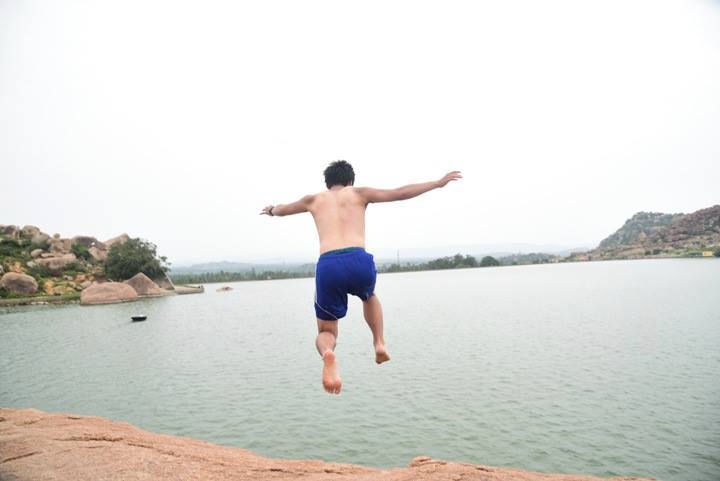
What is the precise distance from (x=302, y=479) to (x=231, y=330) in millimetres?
35061

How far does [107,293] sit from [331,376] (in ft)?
249

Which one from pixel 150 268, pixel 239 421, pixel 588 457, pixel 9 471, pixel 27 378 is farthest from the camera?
pixel 150 268

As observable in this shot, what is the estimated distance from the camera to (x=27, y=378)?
23.6 meters

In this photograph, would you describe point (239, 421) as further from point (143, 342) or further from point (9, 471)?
point (143, 342)

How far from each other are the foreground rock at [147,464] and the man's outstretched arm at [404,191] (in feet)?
18.0

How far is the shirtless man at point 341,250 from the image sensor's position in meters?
4.52

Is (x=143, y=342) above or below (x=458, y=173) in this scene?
below

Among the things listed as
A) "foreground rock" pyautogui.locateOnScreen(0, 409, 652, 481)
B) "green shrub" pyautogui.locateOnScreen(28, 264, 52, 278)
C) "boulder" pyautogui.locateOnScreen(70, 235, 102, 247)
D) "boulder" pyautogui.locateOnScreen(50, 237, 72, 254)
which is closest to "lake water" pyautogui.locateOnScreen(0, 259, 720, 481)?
"foreground rock" pyautogui.locateOnScreen(0, 409, 652, 481)

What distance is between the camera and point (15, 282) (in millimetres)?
64875

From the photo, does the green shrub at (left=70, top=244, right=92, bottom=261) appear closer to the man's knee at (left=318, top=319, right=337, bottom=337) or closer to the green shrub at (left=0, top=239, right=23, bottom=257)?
the green shrub at (left=0, top=239, right=23, bottom=257)

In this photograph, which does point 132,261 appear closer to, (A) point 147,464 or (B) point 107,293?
(B) point 107,293

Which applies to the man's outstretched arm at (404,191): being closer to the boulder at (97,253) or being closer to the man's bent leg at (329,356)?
the man's bent leg at (329,356)

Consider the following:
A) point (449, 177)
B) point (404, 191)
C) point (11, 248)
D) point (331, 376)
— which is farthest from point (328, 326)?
point (11, 248)

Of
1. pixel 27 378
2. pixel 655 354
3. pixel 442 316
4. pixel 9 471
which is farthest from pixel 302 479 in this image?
pixel 442 316
